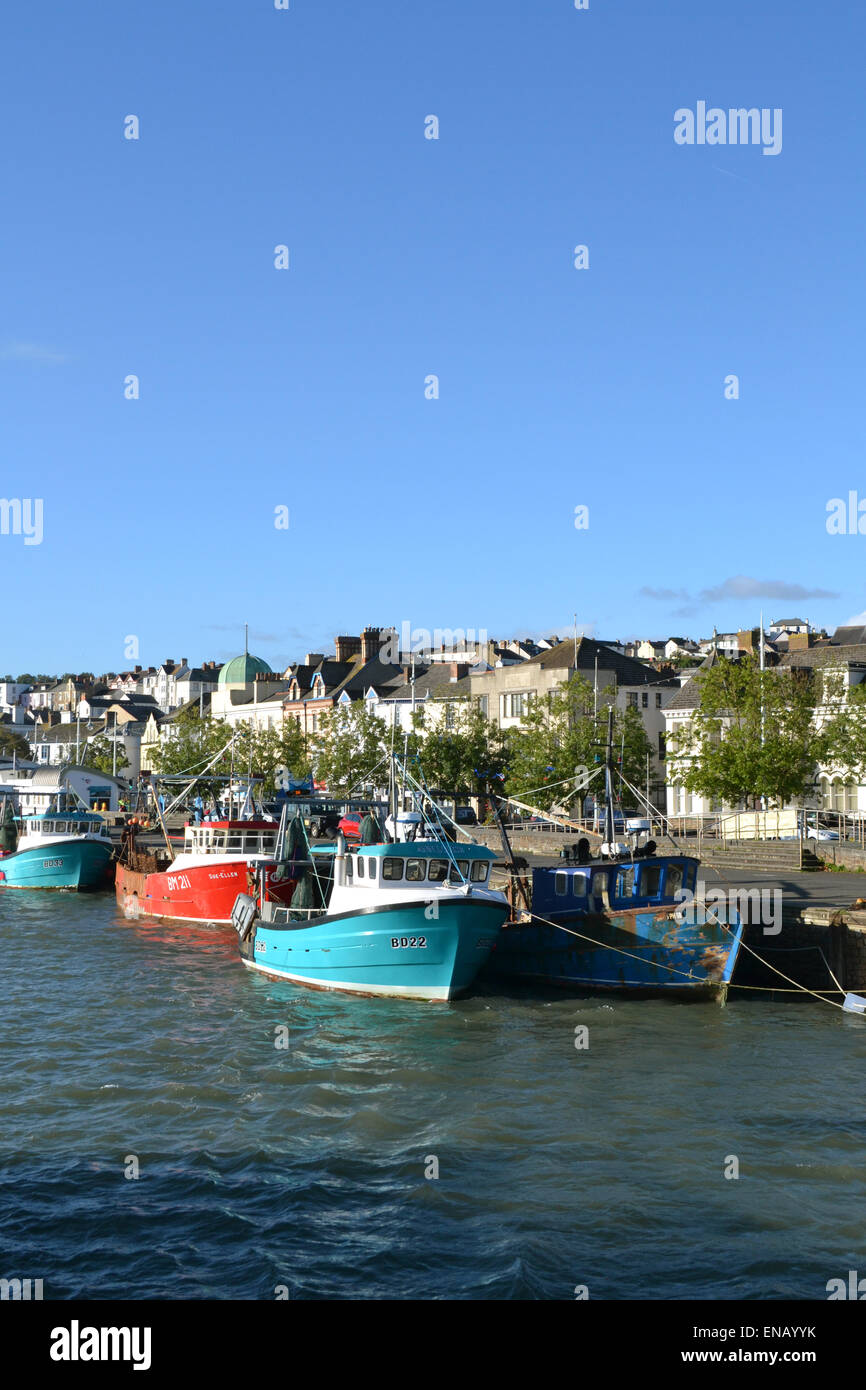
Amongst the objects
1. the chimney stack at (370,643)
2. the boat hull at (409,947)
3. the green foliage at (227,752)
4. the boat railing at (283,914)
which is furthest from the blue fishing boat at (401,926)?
the chimney stack at (370,643)

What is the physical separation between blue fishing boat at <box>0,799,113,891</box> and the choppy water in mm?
30761

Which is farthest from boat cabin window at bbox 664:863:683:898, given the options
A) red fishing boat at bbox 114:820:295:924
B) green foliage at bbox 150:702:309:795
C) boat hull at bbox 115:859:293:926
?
green foliage at bbox 150:702:309:795

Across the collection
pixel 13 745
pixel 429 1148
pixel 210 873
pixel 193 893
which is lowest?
pixel 429 1148

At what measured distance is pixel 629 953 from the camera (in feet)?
105

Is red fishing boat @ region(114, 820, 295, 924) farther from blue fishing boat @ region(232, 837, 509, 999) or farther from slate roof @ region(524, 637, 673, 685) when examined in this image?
slate roof @ region(524, 637, 673, 685)

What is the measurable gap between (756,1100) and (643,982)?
10273 mm

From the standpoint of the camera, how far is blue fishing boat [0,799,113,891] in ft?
202

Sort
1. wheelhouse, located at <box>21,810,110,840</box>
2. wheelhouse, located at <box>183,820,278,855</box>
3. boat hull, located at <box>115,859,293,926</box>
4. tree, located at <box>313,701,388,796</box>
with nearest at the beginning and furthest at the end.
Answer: boat hull, located at <box>115,859,293,926</box> < wheelhouse, located at <box>183,820,278,855</box> < wheelhouse, located at <box>21,810,110,840</box> < tree, located at <box>313,701,388,796</box>

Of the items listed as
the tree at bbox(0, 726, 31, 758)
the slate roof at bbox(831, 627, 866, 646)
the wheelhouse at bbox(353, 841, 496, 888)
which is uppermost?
the slate roof at bbox(831, 627, 866, 646)

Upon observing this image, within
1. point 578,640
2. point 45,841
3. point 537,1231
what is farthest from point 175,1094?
point 578,640

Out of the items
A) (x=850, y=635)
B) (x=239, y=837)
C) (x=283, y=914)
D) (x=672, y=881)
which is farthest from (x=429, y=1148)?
(x=850, y=635)

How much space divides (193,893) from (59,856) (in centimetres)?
1554

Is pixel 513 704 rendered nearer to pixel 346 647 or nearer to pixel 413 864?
pixel 346 647

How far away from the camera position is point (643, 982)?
3186cm
